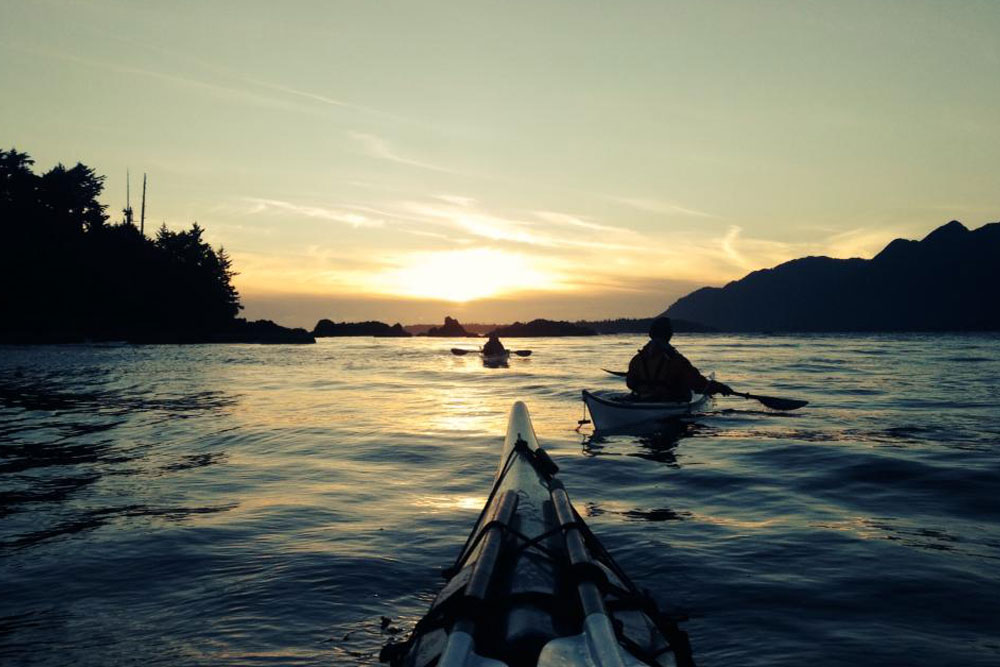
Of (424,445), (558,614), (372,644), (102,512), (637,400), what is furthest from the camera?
(637,400)

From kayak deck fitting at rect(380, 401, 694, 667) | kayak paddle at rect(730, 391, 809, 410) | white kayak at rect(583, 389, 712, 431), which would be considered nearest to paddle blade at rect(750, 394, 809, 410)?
kayak paddle at rect(730, 391, 809, 410)

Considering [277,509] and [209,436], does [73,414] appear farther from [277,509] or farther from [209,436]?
[277,509]

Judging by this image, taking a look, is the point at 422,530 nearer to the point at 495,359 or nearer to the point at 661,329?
the point at 661,329

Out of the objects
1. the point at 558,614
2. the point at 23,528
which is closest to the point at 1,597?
the point at 23,528

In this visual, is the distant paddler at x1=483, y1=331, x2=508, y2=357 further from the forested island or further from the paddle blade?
the forested island

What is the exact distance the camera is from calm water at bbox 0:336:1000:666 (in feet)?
15.4

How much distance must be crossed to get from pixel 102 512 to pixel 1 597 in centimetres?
288

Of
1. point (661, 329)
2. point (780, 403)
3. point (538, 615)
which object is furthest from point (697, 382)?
point (538, 615)

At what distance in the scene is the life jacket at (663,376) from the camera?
15.2 metres

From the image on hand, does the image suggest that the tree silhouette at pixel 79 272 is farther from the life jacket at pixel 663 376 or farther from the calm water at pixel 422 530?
the life jacket at pixel 663 376

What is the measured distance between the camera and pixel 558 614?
11.2ft

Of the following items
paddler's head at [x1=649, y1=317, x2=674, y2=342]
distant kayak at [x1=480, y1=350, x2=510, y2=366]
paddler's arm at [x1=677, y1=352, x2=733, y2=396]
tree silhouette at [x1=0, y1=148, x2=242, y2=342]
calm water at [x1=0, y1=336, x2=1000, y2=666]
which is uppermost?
tree silhouette at [x1=0, y1=148, x2=242, y2=342]

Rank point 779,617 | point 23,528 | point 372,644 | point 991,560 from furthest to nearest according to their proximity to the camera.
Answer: point 23,528 → point 991,560 → point 779,617 → point 372,644

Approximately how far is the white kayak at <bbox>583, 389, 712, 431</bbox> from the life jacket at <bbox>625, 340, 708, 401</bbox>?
320mm
